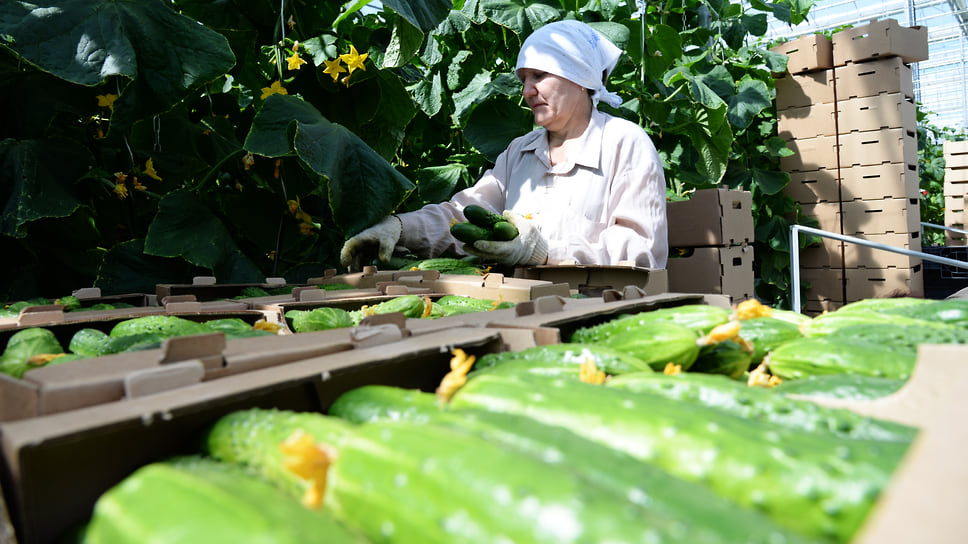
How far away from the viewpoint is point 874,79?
263 inches

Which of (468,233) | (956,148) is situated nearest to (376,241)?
(468,233)

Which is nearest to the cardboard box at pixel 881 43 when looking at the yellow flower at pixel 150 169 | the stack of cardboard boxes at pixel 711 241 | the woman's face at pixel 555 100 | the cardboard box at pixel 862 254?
the cardboard box at pixel 862 254

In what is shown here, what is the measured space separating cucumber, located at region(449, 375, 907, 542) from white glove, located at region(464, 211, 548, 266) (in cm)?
237

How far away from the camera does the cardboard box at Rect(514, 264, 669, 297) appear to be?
2.75 meters

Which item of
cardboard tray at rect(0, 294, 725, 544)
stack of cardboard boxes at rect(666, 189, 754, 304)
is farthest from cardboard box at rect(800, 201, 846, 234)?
cardboard tray at rect(0, 294, 725, 544)

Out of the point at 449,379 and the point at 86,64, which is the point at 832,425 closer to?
the point at 449,379

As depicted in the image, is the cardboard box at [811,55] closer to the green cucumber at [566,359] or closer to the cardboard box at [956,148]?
the cardboard box at [956,148]

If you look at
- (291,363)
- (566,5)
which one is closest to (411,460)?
(291,363)

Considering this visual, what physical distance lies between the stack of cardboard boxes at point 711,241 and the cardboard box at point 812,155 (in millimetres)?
Answer: 2749

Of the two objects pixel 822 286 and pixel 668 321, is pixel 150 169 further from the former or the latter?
pixel 822 286

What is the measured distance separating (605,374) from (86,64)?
248cm

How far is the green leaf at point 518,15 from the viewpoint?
5.07 meters

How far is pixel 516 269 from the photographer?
10.3 ft

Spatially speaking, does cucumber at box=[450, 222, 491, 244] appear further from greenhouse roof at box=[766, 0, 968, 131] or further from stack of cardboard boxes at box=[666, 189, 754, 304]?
greenhouse roof at box=[766, 0, 968, 131]
